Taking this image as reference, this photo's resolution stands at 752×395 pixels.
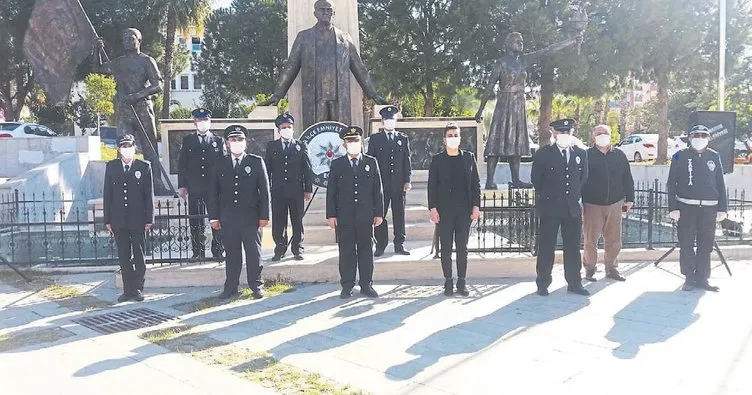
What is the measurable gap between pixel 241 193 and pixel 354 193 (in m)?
1.22

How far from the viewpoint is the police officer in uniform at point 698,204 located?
757 centimetres

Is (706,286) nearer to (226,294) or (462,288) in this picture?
(462,288)

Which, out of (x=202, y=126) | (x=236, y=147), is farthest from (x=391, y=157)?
(x=202, y=126)

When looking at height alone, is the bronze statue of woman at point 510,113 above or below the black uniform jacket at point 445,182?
above

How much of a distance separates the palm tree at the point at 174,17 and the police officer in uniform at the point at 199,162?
24.1 metres

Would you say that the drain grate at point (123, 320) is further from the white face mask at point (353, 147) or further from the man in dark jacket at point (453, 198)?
the man in dark jacket at point (453, 198)

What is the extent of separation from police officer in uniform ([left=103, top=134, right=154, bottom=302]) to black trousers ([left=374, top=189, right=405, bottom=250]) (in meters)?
2.80

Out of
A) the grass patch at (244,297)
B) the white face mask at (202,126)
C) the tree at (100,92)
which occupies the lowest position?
the grass patch at (244,297)

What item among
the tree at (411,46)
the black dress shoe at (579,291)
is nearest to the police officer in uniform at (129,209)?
the black dress shoe at (579,291)

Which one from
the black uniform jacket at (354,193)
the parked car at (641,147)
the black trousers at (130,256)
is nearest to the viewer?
the black uniform jacket at (354,193)

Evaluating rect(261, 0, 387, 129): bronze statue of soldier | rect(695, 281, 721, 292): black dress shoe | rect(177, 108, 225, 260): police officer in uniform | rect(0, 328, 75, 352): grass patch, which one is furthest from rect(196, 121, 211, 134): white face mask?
rect(695, 281, 721, 292): black dress shoe

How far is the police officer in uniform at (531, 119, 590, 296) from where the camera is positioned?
24.1 ft

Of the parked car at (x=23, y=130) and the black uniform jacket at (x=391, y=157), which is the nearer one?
the black uniform jacket at (x=391, y=157)

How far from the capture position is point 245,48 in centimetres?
3900
